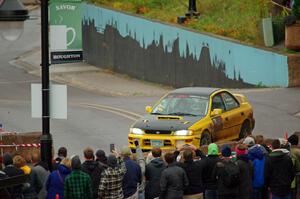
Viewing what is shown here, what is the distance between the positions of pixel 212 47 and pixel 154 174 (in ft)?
84.0

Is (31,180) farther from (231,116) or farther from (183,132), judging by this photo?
(231,116)

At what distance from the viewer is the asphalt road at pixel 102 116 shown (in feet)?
91.1

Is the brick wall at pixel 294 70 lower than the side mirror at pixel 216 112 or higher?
higher

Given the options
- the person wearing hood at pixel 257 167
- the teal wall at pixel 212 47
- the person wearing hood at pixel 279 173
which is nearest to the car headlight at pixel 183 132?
the person wearing hood at pixel 257 167

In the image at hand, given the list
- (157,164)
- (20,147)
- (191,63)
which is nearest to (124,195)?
(157,164)

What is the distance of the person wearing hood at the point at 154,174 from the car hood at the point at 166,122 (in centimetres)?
634

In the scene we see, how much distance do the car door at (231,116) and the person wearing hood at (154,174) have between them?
315 inches

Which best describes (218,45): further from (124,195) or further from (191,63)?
(124,195)

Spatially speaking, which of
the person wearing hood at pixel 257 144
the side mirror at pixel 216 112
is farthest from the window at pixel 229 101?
the person wearing hood at pixel 257 144

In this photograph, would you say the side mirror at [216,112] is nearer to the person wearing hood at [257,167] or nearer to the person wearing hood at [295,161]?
the person wearing hood at [295,161]

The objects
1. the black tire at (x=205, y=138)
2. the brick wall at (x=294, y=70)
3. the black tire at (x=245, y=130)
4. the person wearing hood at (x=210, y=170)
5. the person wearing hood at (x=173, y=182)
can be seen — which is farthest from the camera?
the brick wall at (x=294, y=70)

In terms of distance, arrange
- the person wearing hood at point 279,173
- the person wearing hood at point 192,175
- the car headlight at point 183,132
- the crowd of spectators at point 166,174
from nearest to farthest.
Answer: the crowd of spectators at point 166,174 → the person wearing hood at point 192,175 → the person wearing hood at point 279,173 → the car headlight at point 183,132

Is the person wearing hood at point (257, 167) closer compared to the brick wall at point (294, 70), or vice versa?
the person wearing hood at point (257, 167)

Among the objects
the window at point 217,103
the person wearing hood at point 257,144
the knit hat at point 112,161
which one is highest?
the window at point 217,103
